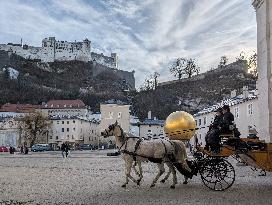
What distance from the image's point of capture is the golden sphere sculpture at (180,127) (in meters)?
20.6

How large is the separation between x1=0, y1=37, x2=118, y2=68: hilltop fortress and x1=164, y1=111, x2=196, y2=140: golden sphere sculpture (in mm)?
158183

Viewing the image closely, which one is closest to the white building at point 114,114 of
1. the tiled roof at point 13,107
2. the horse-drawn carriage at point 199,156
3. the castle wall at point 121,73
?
the tiled roof at point 13,107

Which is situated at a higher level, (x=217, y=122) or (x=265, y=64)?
(x=265, y=64)

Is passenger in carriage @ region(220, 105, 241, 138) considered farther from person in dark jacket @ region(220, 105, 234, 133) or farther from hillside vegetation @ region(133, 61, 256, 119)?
hillside vegetation @ region(133, 61, 256, 119)

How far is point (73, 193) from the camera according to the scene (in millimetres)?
12703

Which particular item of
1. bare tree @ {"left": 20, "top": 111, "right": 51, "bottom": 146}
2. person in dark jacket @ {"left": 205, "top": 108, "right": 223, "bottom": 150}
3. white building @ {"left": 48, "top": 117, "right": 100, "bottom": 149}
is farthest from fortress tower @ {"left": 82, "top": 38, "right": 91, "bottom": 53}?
person in dark jacket @ {"left": 205, "top": 108, "right": 223, "bottom": 150}

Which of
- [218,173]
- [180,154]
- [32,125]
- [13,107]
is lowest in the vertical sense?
[218,173]

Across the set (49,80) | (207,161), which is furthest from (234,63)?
(207,161)

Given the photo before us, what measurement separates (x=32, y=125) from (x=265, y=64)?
283 ft

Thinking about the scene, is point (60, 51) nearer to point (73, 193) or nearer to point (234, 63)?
point (234, 63)

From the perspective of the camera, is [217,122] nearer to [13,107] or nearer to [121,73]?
[13,107]

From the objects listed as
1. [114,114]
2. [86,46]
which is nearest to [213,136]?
[114,114]

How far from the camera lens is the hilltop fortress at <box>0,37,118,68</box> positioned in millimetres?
173675

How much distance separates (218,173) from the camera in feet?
41.8
